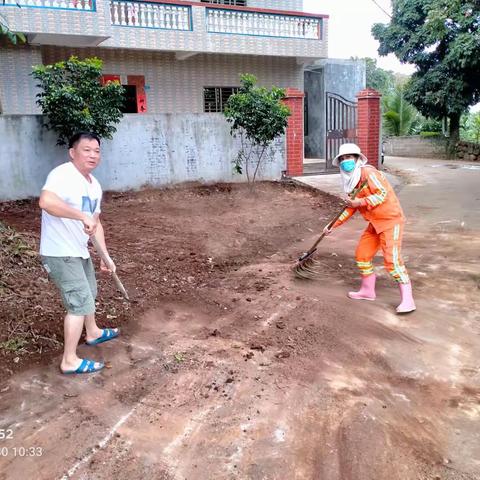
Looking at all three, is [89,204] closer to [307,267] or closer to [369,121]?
[307,267]

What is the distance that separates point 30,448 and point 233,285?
2.92m

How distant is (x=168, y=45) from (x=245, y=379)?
35.8 ft

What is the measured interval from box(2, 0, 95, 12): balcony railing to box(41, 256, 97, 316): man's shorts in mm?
9192

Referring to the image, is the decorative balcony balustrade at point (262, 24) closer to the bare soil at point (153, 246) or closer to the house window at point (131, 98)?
the house window at point (131, 98)

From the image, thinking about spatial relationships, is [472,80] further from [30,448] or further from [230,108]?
[30,448]

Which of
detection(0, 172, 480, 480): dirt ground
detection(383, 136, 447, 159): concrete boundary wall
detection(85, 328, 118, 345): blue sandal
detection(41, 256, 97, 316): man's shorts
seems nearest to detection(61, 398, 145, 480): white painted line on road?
detection(0, 172, 480, 480): dirt ground

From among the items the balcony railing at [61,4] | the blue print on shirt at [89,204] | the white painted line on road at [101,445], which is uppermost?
the balcony railing at [61,4]

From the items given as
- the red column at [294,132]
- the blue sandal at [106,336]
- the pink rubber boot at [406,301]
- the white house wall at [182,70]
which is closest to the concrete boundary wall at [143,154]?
the red column at [294,132]

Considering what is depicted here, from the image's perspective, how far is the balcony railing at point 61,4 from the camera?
10.3 m

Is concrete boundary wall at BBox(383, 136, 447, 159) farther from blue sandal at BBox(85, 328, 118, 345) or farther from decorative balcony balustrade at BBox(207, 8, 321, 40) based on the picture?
blue sandal at BBox(85, 328, 118, 345)

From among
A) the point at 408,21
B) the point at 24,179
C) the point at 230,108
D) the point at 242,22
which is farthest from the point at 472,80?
the point at 24,179

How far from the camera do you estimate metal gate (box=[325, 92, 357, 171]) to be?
13.7 meters

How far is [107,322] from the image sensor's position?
163 inches

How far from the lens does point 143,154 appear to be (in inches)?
382
